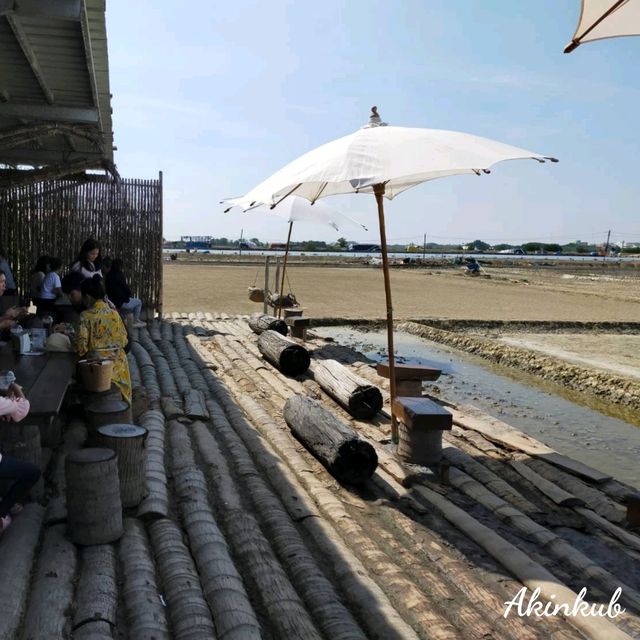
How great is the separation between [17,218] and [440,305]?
44.3 ft

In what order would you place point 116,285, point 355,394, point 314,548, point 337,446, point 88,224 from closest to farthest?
point 314,548 → point 337,446 → point 355,394 → point 116,285 → point 88,224

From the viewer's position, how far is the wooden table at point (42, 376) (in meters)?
3.46

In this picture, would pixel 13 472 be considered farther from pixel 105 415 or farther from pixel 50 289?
pixel 50 289

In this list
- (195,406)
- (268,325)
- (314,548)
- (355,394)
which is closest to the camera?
(314,548)

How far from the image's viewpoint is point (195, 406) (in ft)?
19.8

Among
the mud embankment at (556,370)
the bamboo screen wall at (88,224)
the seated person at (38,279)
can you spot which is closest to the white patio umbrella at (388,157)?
the seated person at (38,279)

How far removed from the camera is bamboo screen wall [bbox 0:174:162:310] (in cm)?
1086

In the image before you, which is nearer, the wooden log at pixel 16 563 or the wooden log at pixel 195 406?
the wooden log at pixel 16 563

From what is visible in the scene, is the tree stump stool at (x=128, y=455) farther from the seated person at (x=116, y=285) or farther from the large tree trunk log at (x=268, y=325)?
the large tree trunk log at (x=268, y=325)

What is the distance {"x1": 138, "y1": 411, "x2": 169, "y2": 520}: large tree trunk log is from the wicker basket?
0.58 meters

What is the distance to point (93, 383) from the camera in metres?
4.54

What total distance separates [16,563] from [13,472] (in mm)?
455

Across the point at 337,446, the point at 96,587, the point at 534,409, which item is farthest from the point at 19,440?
the point at 534,409

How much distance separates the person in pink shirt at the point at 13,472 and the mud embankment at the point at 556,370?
846cm
